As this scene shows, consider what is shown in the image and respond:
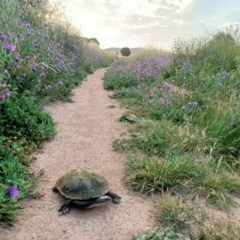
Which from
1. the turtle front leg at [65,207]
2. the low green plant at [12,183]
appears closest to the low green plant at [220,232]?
the turtle front leg at [65,207]

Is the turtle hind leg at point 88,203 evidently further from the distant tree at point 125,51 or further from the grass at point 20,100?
the distant tree at point 125,51

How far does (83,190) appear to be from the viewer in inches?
121

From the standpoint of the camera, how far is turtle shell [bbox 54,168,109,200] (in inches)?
120

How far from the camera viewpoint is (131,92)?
26.4 feet

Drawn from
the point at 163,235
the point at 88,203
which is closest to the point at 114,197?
the point at 88,203

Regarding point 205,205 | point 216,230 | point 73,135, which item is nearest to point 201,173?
point 205,205

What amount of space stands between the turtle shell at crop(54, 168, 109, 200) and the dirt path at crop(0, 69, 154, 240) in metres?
0.15

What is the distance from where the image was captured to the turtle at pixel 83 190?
304 cm

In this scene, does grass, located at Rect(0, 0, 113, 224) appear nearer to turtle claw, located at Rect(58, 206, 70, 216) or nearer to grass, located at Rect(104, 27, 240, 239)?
turtle claw, located at Rect(58, 206, 70, 216)

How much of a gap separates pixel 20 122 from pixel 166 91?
322cm

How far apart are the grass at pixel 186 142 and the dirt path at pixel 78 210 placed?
0.18 meters

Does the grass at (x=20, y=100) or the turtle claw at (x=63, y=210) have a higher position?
the grass at (x=20, y=100)

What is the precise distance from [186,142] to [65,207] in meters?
2.06

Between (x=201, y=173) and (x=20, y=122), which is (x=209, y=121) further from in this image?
(x=20, y=122)
